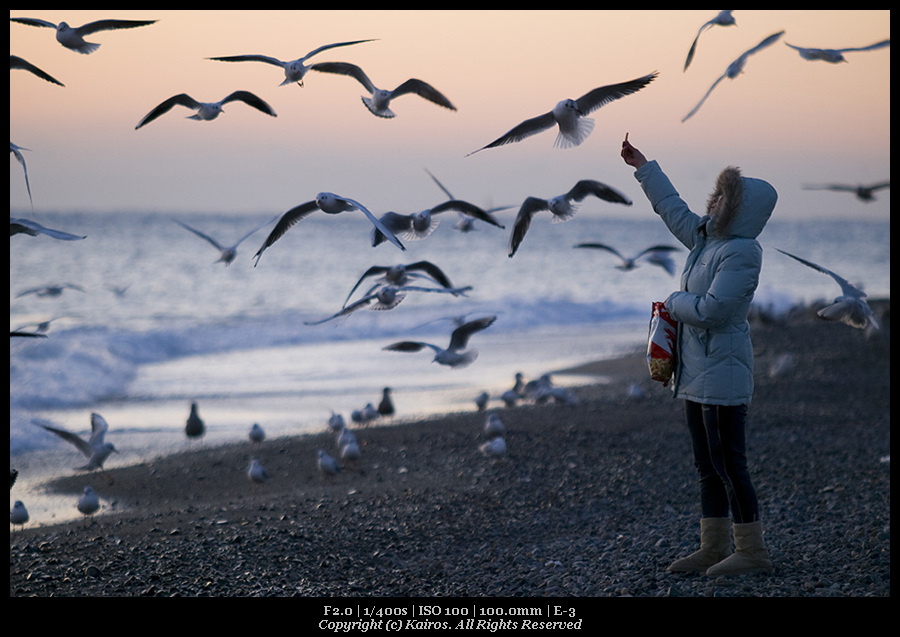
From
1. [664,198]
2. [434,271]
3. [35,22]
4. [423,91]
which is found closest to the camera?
[664,198]

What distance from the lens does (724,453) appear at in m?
4.22

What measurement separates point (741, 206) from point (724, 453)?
1125mm

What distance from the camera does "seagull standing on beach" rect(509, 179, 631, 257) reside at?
18.7 ft

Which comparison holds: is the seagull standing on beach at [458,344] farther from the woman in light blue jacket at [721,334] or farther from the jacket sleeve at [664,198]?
the woman in light blue jacket at [721,334]

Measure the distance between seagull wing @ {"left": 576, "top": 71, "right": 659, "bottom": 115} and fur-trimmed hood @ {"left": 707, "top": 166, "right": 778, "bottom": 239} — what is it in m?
1.21

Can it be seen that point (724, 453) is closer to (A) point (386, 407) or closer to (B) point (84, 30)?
(B) point (84, 30)

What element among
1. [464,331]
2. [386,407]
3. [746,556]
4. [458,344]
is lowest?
[386,407]

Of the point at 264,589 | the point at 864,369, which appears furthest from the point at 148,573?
the point at 864,369

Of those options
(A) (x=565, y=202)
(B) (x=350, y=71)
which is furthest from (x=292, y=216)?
(A) (x=565, y=202)

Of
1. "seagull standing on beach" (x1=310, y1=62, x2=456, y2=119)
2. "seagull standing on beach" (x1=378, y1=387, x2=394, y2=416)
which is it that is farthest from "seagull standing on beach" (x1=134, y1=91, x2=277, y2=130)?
"seagull standing on beach" (x1=378, y1=387, x2=394, y2=416)

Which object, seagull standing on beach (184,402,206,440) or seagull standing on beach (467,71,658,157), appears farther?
seagull standing on beach (184,402,206,440)

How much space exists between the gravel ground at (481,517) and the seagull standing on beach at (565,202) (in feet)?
6.39

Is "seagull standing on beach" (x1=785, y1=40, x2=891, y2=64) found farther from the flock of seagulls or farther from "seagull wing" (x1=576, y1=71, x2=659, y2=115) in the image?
"seagull wing" (x1=576, y1=71, x2=659, y2=115)

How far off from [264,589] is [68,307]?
1899 cm
